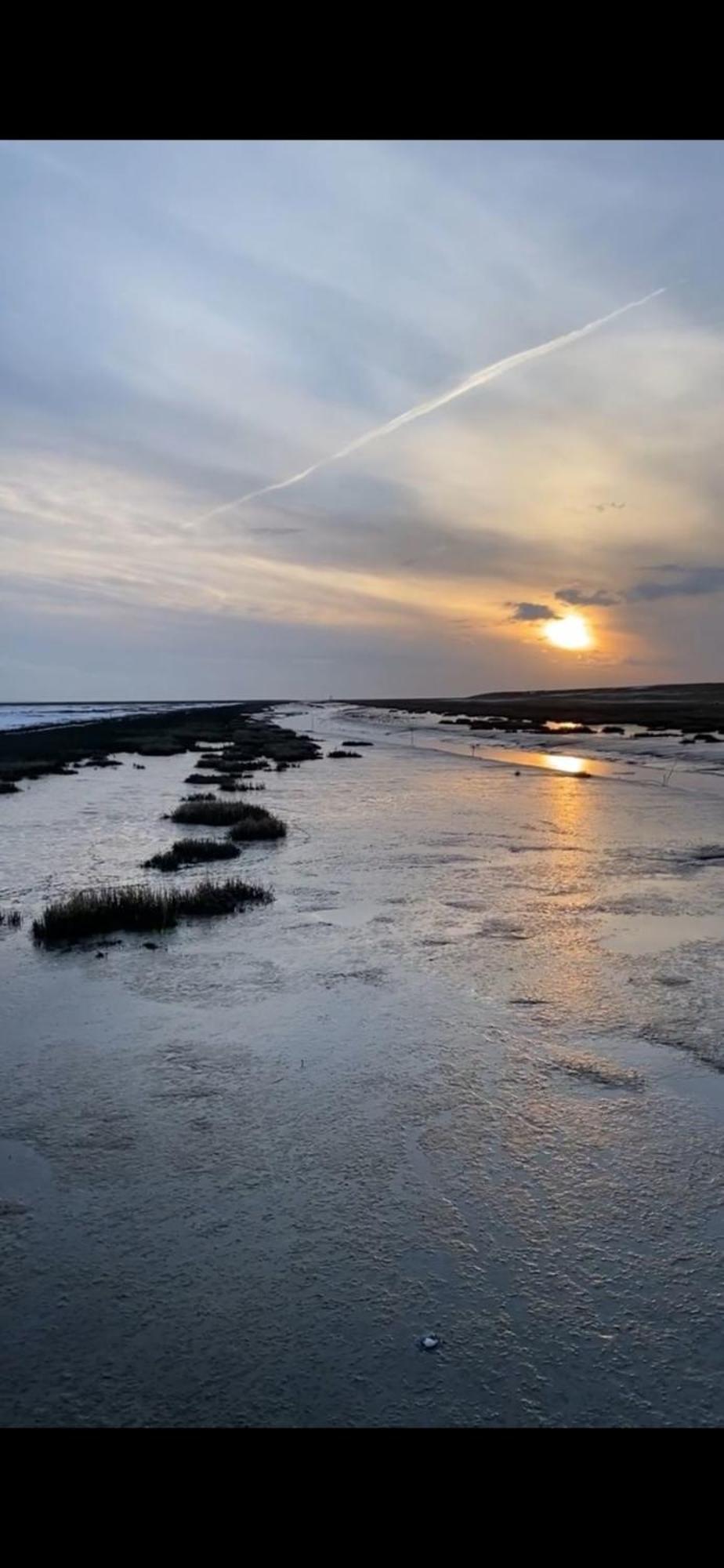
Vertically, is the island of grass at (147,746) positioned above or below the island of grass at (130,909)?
above

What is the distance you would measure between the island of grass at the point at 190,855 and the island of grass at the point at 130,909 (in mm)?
2880

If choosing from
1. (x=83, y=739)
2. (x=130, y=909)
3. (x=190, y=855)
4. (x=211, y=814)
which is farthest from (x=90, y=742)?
(x=130, y=909)

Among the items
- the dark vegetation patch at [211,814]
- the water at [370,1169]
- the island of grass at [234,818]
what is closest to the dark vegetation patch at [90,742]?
the dark vegetation patch at [211,814]

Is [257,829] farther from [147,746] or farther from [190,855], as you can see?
[147,746]

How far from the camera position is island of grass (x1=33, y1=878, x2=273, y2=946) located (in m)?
14.3

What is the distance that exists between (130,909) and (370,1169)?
355 inches

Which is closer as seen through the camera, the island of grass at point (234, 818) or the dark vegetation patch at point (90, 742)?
the island of grass at point (234, 818)

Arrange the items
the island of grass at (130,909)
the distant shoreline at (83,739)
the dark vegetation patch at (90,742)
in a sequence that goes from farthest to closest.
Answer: the distant shoreline at (83,739), the dark vegetation patch at (90,742), the island of grass at (130,909)

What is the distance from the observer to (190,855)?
2078cm

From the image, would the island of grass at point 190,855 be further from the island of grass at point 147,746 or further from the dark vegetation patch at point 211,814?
the island of grass at point 147,746

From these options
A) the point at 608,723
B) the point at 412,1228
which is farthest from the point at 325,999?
the point at 608,723

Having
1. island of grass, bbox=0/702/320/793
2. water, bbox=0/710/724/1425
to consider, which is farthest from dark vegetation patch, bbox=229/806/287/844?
island of grass, bbox=0/702/320/793

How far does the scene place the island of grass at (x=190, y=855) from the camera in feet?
64.6

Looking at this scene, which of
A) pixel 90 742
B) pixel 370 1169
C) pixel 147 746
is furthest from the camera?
pixel 90 742
